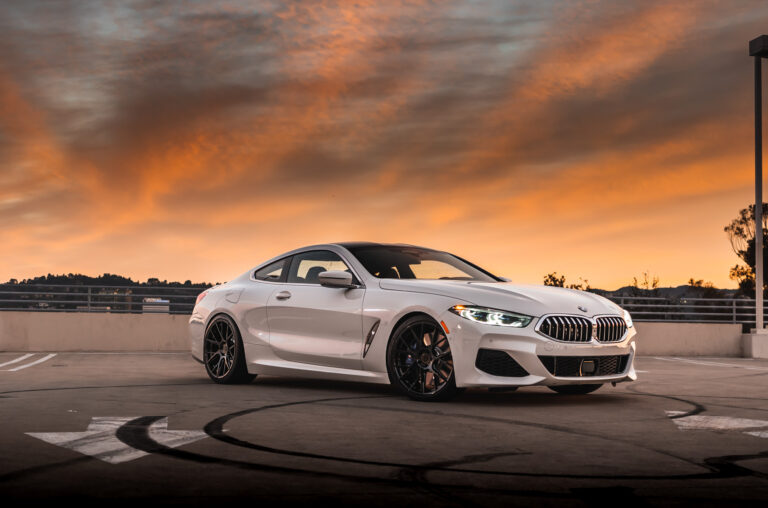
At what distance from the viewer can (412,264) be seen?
1023 cm

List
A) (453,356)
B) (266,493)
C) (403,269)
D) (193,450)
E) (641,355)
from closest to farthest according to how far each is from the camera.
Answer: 1. (266,493)
2. (193,450)
3. (453,356)
4. (403,269)
5. (641,355)

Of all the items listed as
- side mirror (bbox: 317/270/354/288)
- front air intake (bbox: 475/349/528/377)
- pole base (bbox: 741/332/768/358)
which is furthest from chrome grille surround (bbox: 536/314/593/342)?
pole base (bbox: 741/332/768/358)

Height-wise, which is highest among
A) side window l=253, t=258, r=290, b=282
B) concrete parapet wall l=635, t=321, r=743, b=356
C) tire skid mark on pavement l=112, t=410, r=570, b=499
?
side window l=253, t=258, r=290, b=282

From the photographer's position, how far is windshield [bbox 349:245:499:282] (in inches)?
392

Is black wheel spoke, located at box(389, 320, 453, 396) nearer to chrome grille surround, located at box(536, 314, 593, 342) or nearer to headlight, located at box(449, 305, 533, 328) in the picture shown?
headlight, located at box(449, 305, 533, 328)

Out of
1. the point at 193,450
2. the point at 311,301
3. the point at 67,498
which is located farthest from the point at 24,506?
the point at 311,301

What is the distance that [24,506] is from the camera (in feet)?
14.2

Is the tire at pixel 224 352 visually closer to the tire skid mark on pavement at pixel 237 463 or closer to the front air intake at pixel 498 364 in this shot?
the front air intake at pixel 498 364

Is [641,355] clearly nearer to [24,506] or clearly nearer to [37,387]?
[37,387]

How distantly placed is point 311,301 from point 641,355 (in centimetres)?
1416

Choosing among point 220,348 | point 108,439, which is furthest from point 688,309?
point 108,439

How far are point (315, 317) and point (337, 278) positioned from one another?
604 millimetres

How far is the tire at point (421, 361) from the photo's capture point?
8.76 metres

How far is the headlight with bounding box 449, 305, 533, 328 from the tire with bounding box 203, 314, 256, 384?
3154 mm
